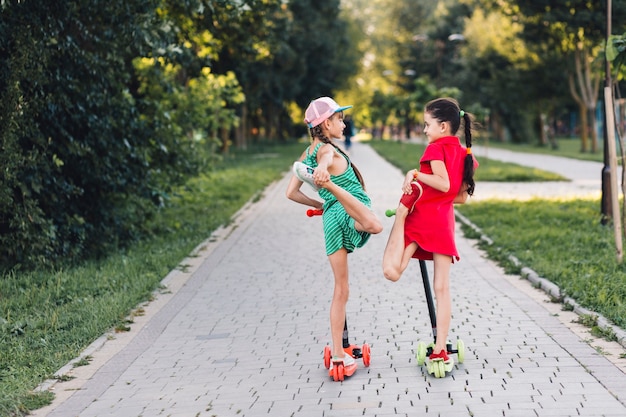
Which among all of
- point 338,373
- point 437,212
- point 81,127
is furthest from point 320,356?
point 81,127

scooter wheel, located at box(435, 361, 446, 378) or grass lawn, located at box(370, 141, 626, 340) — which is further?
grass lawn, located at box(370, 141, 626, 340)

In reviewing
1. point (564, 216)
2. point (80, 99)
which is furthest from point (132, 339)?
point (564, 216)

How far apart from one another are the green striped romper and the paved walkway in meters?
0.86

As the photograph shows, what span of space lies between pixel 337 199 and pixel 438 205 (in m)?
0.68

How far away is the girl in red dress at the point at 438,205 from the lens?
5805 mm

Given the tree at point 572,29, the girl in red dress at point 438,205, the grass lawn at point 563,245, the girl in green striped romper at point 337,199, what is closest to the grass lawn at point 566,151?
the tree at point 572,29

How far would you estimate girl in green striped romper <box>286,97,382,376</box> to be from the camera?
5617 millimetres

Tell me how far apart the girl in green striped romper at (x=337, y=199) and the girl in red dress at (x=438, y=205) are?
0.24 m

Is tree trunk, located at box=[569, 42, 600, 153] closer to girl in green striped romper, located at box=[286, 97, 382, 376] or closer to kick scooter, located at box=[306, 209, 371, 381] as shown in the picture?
kick scooter, located at box=[306, 209, 371, 381]

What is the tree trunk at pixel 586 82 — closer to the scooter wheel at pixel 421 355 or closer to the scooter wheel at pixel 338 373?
the scooter wheel at pixel 421 355

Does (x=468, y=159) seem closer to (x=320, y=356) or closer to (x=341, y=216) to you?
(x=341, y=216)

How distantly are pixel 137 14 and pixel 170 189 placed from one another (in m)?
3.47

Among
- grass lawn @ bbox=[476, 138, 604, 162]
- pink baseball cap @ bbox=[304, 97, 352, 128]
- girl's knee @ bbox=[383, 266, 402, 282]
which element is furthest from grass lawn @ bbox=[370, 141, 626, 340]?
grass lawn @ bbox=[476, 138, 604, 162]

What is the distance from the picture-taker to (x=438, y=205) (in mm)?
5906
